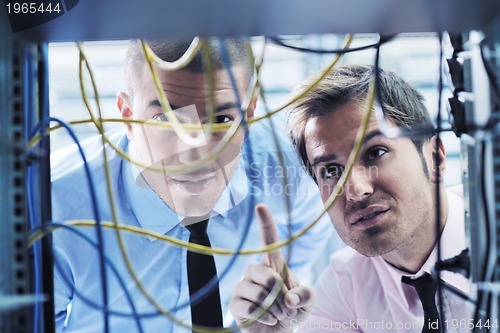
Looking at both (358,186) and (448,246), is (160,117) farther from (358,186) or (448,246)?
(448,246)

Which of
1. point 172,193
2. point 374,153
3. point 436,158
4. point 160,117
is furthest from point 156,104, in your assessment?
point 436,158

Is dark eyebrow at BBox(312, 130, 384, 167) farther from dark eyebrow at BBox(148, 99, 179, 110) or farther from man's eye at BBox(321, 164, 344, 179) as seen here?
dark eyebrow at BBox(148, 99, 179, 110)

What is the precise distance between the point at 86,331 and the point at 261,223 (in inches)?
13.4

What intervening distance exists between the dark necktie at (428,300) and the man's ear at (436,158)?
0.54ft

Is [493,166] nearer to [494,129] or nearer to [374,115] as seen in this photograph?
[494,129]

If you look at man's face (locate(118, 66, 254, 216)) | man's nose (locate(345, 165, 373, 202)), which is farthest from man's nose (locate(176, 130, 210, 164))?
man's nose (locate(345, 165, 373, 202))

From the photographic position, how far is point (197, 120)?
44.0 inches

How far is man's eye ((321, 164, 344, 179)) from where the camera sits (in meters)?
1.12

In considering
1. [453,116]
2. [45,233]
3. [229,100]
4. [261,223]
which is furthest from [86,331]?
[453,116]

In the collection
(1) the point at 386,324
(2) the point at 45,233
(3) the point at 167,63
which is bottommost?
(1) the point at 386,324

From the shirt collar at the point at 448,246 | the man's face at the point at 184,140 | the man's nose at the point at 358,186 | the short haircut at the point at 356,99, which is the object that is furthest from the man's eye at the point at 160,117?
the shirt collar at the point at 448,246

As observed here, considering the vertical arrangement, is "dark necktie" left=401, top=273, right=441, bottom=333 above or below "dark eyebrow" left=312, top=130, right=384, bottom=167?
below

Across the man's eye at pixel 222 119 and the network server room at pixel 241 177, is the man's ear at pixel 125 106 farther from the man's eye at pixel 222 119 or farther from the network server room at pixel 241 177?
the man's eye at pixel 222 119

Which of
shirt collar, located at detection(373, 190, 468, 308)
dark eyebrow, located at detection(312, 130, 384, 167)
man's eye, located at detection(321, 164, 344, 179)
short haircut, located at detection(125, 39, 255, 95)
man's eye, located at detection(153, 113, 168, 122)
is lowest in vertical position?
shirt collar, located at detection(373, 190, 468, 308)
